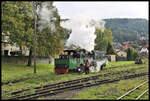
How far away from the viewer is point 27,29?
1385 inches

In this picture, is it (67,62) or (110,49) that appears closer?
(67,62)

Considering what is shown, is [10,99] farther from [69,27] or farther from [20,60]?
[20,60]

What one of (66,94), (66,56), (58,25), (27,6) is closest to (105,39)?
(58,25)

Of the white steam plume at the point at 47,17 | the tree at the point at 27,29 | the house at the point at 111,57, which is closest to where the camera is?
the tree at the point at 27,29

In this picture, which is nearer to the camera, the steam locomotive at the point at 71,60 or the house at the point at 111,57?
the steam locomotive at the point at 71,60

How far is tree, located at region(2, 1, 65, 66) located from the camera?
31502 mm

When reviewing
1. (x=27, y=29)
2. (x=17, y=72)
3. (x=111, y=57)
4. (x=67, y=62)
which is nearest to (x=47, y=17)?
(x=27, y=29)

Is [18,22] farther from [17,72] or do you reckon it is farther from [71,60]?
[71,60]

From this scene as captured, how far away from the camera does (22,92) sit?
14.0 meters

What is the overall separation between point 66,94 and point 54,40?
23.9 m

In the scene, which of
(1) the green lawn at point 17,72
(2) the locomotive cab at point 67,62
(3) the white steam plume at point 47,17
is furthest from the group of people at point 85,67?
(3) the white steam plume at point 47,17

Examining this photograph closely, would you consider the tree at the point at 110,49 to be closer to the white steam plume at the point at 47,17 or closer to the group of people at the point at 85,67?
the white steam plume at the point at 47,17

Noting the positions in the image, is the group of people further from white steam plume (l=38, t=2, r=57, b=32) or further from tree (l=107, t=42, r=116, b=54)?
tree (l=107, t=42, r=116, b=54)

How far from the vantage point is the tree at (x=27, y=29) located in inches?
1240
